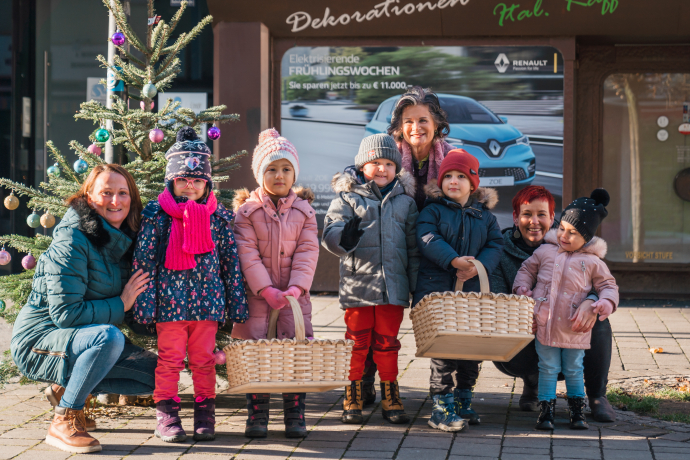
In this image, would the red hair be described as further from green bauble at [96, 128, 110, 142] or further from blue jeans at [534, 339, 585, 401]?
green bauble at [96, 128, 110, 142]

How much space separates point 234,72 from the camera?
363 inches

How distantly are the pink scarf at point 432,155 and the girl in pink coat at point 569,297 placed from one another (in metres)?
0.87

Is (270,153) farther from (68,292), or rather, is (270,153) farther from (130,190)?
(68,292)

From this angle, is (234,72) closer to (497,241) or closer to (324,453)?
(497,241)

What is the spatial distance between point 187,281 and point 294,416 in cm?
98

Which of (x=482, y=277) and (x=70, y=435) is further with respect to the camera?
(x=482, y=277)

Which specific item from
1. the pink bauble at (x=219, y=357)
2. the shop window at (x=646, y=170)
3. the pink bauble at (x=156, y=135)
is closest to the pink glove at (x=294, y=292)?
the pink bauble at (x=219, y=357)

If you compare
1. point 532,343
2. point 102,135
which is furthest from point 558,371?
point 102,135

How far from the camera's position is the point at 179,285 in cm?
428

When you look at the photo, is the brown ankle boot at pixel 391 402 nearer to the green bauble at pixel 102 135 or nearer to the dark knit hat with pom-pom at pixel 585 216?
the dark knit hat with pom-pom at pixel 585 216

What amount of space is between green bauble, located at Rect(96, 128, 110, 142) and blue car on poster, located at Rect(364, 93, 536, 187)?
492cm

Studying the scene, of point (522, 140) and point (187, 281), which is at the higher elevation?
point (522, 140)

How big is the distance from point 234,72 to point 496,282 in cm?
535

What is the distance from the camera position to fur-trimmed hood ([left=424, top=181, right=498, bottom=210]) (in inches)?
185
